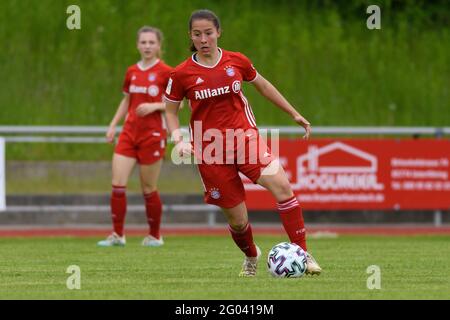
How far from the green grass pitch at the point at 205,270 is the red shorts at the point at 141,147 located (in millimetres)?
1046

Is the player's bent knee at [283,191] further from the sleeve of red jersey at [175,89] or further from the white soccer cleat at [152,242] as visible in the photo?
the white soccer cleat at [152,242]

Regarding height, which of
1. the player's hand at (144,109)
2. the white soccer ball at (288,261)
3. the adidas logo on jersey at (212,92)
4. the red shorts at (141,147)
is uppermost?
the adidas logo on jersey at (212,92)

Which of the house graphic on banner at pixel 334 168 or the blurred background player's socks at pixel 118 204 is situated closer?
the blurred background player's socks at pixel 118 204

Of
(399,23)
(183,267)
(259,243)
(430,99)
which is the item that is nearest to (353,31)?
(399,23)

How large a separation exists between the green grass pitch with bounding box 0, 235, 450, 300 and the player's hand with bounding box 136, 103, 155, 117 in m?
1.54

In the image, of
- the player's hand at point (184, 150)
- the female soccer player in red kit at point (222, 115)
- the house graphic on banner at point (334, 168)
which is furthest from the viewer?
the house graphic on banner at point (334, 168)

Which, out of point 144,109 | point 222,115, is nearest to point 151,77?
point 144,109

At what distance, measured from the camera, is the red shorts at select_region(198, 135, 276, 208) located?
8.77m

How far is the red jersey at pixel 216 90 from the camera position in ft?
28.8

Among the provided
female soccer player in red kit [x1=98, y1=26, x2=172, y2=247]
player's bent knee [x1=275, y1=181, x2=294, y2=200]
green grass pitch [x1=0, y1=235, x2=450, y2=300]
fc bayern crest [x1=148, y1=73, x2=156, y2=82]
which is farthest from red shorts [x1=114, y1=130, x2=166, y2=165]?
player's bent knee [x1=275, y1=181, x2=294, y2=200]

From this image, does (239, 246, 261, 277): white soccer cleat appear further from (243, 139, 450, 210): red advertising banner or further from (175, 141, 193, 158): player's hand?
(243, 139, 450, 210): red advertising banner

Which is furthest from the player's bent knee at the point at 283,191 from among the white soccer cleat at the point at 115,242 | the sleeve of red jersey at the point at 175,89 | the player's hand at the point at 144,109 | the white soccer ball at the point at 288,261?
the white soccer cleat at the point at 115,242

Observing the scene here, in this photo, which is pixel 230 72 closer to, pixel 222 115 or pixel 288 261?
pixel 222 115
